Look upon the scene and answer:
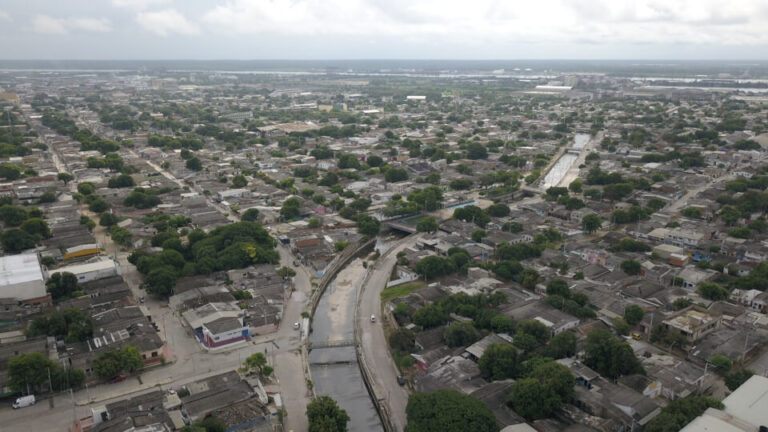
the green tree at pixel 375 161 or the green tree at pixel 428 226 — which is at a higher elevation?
the green tree at pixel 375 161

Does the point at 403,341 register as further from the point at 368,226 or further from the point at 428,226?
the point at 368,226

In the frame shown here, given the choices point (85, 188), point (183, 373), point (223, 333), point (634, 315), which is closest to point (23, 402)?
point (183, 373)

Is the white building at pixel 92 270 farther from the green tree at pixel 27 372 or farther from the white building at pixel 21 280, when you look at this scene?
the green tree at pixel 27 372

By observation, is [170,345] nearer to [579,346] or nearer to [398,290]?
[398,290]

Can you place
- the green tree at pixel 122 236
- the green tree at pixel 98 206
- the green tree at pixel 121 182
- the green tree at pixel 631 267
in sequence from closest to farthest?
the green tree at pixel 631 267, the green tree at pixel 122 236, the green tree at pixel 98 206, the green tree at pixel 121 182

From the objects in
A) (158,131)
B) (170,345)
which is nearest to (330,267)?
(170,345)

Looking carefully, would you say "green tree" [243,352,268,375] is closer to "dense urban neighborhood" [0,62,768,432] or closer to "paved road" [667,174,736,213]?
"dense urban neighborhood" [0,62,768,432]

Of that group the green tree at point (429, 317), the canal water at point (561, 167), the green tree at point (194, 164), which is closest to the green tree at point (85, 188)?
the green tree at point (194, 164)
